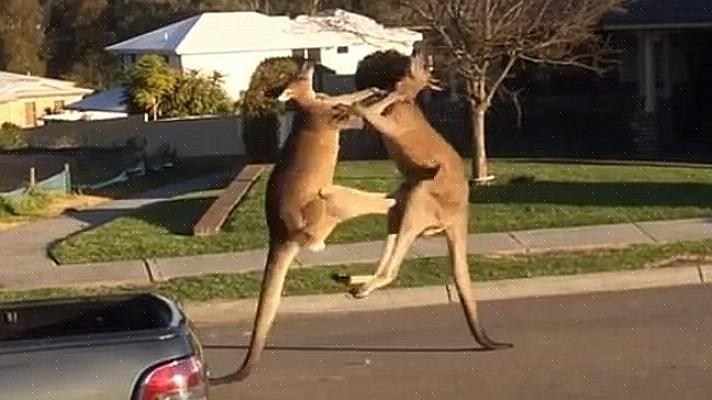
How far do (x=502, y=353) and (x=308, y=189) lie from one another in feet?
16.9

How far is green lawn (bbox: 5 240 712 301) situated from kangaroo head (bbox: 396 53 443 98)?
7977mm

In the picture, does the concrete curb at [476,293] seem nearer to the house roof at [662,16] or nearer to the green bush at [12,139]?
the house roof at [662,16]

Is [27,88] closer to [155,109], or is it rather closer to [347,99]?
[155,109]

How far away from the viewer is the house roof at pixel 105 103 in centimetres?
5391

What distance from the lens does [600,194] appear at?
20.7 metres

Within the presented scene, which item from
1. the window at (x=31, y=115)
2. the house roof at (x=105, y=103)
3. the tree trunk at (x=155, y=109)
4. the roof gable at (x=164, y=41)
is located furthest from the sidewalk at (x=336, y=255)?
the window at (x=31, y=115)

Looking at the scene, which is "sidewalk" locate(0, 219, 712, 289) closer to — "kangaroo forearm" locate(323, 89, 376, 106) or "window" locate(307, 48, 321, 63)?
"window" locate(307, 48, 321, 63)

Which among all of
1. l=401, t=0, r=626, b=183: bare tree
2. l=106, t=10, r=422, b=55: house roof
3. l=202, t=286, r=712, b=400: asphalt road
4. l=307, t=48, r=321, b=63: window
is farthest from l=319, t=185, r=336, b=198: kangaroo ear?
l=106, t=10, r=422, b=55: house roof

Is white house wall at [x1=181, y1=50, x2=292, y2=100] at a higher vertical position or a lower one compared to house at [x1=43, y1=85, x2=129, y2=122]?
higher

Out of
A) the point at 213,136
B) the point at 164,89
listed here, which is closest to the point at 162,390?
the point at 213,136

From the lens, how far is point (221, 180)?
29.9 metres

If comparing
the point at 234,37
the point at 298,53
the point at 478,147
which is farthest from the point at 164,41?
the point at 478,147

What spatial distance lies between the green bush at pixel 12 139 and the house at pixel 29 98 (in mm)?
10482

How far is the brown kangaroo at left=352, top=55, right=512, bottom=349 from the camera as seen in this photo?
689 centimetres
